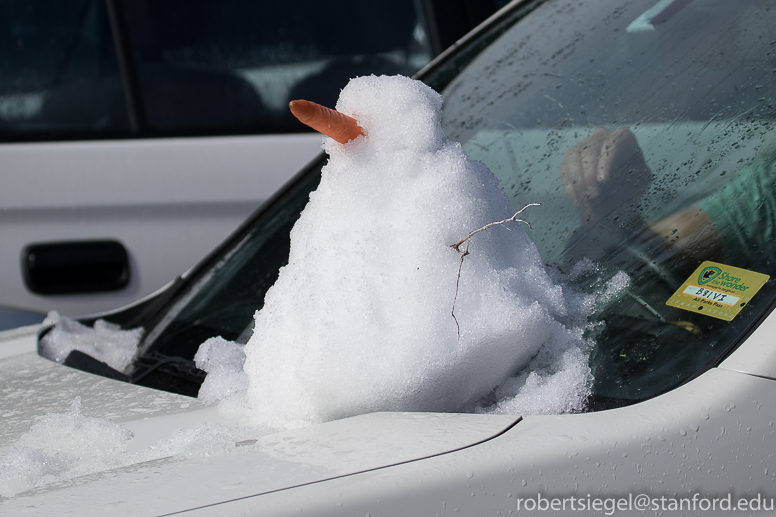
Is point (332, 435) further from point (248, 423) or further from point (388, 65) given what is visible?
point (388, 65)

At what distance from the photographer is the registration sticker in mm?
1114

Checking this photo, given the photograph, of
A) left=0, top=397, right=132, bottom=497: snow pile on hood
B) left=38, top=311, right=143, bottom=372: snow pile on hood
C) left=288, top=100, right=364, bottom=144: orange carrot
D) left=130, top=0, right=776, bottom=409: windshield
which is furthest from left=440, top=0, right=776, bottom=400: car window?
left=38, top=311, right=143, bottom=372: snow pile on hood

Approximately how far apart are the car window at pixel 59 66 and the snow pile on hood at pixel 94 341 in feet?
4.39

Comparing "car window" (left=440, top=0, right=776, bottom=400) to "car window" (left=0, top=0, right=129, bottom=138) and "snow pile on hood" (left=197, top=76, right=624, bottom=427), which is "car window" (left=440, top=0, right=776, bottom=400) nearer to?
"snow pile on hood" (left=197, top=76, right=624, bottom=427)

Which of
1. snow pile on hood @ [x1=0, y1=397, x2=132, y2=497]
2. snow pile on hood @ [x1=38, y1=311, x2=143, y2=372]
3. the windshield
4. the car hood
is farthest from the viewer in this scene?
snow pile on hood @ [x1=38, y1=311, x2=143, y2=372]

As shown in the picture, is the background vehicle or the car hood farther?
the background vehicle

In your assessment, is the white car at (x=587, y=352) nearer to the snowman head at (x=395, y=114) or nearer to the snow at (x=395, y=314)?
the snow at (x=395, y=314)

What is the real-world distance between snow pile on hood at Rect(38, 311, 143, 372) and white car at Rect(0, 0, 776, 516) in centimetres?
2

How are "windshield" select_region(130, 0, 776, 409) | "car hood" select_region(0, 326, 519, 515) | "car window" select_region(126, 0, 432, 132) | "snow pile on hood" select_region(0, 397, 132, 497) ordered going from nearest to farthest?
"car hood" select_region(0, 326, 519, 515) → "snow pile on hood" select_region(0, 397, 132, 497) → "windshield" select_region(130, 0, 776, 409) → "car window" select_region(126, 0, 432, 132)

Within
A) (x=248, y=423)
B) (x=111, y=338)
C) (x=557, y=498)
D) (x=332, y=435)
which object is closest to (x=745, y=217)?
(x=557, y=498)

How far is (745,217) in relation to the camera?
3.92 feet

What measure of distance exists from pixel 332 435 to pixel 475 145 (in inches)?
32.9

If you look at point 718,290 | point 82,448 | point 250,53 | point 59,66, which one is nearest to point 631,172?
point 718,290

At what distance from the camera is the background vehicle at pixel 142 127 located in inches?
115
